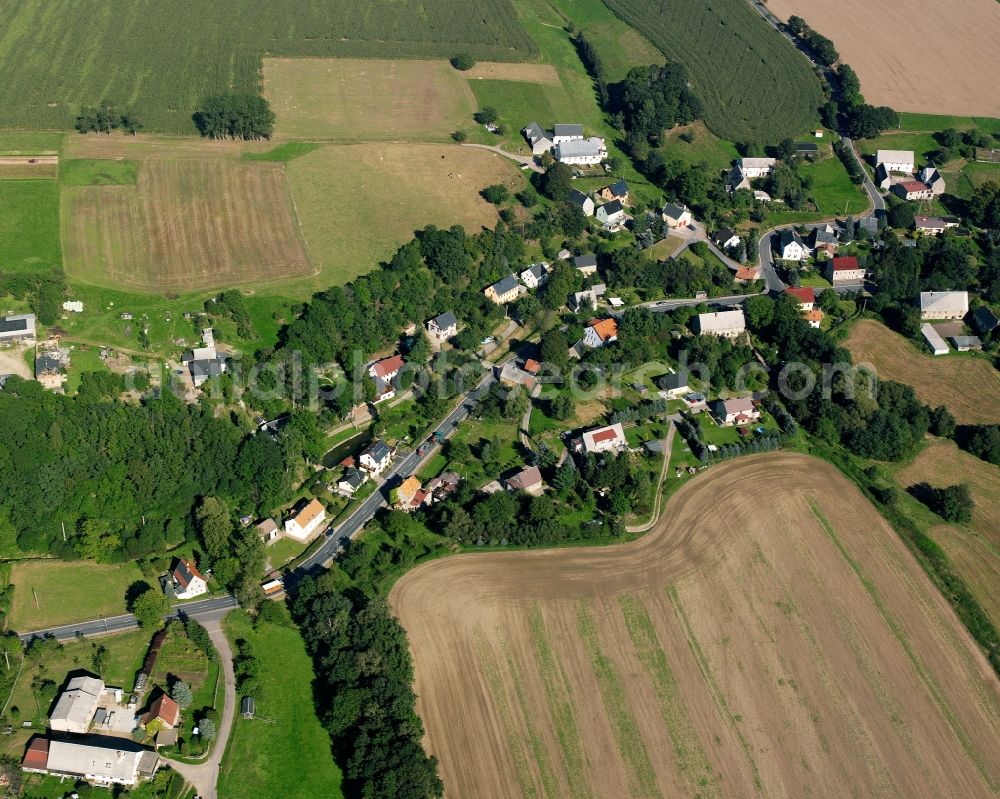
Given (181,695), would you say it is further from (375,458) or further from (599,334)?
(599,334)

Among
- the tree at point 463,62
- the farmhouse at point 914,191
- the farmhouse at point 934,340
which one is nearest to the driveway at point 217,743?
the farmhouse at point 934,340

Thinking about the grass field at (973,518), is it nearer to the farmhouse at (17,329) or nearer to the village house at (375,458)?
the village house at (375,458)

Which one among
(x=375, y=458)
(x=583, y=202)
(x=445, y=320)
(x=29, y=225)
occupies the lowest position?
(x=29, y=225)

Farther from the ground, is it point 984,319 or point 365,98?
point 984,319

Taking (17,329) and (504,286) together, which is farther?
(504,286)

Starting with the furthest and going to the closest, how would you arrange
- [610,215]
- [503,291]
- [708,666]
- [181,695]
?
[610,215], [503,291], [708,666], [181,695]

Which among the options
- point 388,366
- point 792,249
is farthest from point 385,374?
point 792,249

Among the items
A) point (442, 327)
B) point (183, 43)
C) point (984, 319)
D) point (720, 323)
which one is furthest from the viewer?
point (183, 43)
